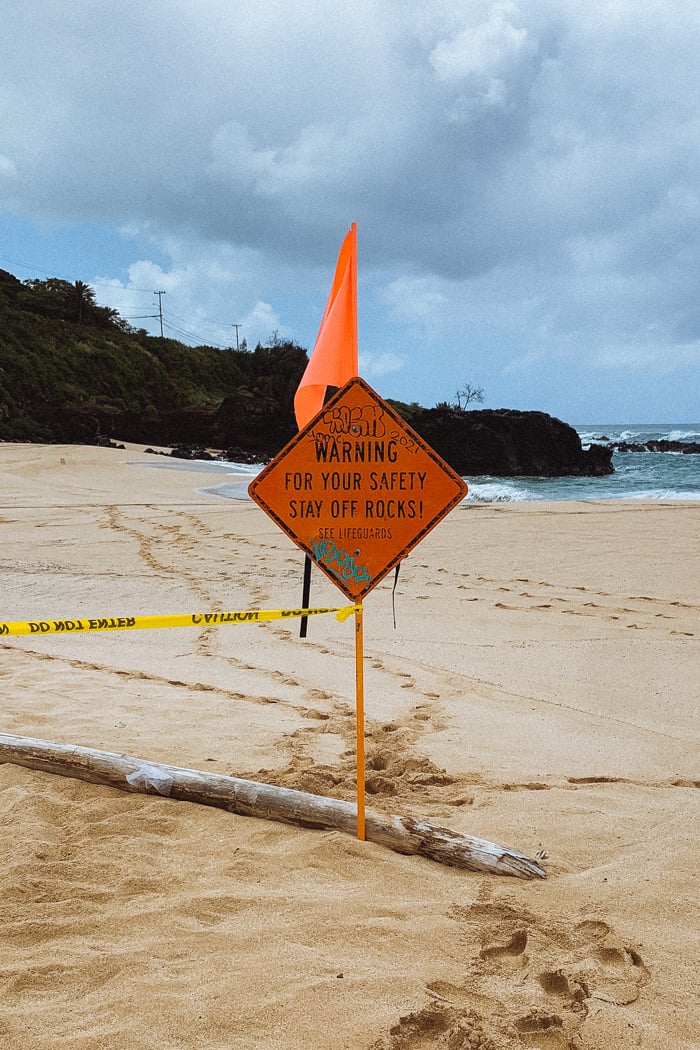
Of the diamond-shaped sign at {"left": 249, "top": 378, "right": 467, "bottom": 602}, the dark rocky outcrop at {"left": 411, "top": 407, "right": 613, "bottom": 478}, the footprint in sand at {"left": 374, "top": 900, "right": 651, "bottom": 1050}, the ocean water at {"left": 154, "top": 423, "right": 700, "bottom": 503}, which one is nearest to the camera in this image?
the footprint in sand at {"left": 374, "top": 900, "right": 651, "bottom": 1050}

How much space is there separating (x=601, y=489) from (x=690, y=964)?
27802 mm

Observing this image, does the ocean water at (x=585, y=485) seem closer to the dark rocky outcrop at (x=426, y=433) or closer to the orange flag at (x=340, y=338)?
the dark rocky outcrop at (x=426, y=433)

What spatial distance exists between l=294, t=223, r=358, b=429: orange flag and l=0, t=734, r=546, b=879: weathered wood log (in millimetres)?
1800

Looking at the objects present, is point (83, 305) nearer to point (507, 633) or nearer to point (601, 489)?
point (601, 489)

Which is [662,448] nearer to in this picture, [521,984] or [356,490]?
[356,490]

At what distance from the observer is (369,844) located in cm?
281

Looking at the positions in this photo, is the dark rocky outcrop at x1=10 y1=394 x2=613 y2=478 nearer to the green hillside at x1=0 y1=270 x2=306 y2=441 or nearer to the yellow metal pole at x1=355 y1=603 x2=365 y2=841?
the green hillside at x1=0 y1=270 x2=306 y2=441

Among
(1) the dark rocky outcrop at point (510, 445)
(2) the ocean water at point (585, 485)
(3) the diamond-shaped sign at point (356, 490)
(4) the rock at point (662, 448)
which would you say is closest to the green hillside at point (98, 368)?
(1) the dark rocky outcrop at point (510, 445)

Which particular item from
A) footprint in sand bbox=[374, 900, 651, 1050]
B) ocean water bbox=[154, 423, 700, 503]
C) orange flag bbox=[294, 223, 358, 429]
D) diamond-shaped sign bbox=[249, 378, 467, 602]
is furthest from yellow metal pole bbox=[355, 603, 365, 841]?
ocean water bbox=[154, 423, 700, 503]

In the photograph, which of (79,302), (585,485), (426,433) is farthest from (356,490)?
(79,302)

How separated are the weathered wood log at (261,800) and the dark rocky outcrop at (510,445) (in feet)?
120

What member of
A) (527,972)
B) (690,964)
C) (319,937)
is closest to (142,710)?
(319,937)

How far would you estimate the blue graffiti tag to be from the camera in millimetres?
2957

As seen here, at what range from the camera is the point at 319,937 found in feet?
7.47
